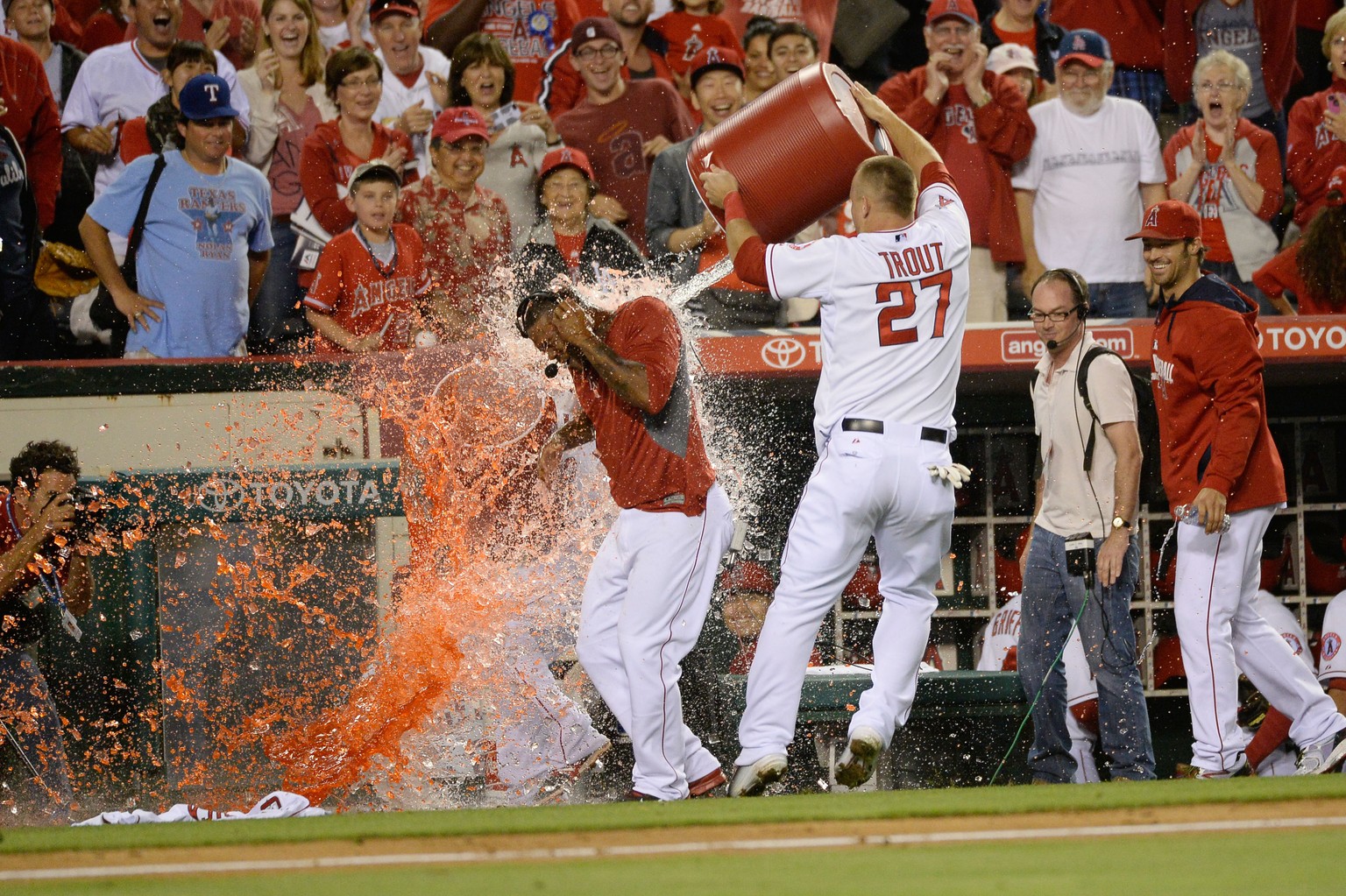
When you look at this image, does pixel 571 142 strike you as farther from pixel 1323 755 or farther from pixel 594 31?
pixel 1323 755

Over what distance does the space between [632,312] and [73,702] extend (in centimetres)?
273

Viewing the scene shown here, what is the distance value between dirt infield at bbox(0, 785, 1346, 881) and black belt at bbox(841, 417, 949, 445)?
1.47 meters

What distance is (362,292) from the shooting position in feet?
22.7

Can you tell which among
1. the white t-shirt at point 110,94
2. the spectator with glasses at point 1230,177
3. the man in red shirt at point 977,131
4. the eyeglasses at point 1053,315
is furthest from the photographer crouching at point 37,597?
the spectator with glasses at point 1230,177

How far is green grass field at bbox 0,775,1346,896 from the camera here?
3.03 m

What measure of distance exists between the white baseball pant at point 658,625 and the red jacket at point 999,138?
3134 millimetres

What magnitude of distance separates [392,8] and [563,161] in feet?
5.47

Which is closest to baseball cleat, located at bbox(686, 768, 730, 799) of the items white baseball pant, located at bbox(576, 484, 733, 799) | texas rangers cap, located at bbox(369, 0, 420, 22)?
white baseball pant, located at bbox(576, 484, 733, 799)

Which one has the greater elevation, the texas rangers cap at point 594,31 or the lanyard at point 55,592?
the texas rangers cap at point 594,31

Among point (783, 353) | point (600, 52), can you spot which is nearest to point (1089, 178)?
point (783, 353)

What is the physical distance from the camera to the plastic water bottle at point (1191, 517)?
533 cm

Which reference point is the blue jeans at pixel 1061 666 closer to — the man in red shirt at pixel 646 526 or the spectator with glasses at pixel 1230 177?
the man in red shirt at pixel 646 526

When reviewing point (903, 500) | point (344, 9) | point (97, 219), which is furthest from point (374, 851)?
point (344, 9)

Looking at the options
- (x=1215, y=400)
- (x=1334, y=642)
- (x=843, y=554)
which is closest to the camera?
(x=843, y=554)
